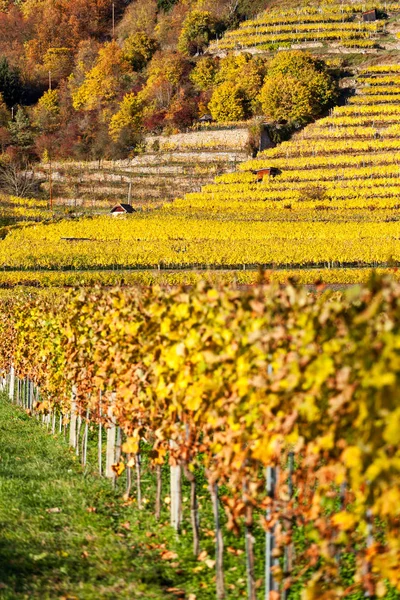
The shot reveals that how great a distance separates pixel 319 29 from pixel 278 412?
334 feet

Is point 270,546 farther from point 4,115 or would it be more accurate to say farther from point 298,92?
point 4,115

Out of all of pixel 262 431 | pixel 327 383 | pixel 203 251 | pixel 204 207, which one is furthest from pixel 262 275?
pixel 204 207

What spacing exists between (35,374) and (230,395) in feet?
33.7

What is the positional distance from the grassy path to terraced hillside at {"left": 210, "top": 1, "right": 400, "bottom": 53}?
91.6 metres

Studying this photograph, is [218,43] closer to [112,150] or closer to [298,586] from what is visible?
[112,150]

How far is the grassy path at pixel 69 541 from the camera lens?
7.28 metres

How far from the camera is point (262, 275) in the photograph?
5461mm

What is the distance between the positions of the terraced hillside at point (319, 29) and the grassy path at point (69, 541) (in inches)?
3605

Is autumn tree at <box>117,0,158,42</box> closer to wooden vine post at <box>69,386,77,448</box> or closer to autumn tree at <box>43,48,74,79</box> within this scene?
autumn tree at <box>43,48,74,79</box>

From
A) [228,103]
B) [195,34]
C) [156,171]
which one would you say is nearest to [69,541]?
[156,171]

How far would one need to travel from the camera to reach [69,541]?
27.9 feet

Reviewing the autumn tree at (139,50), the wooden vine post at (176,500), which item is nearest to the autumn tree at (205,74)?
the autumn tree at (139,50)

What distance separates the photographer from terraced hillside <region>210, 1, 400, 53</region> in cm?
9825

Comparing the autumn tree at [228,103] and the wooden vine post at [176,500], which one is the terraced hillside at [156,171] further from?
the wooden vine post at [176,500]
